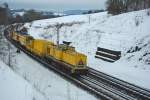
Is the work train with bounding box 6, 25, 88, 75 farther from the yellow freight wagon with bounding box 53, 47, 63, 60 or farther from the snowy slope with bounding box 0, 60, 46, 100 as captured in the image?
the snowy slope with bounding box 0, 60, 46, 100

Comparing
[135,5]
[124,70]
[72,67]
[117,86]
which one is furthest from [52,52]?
[135,5]

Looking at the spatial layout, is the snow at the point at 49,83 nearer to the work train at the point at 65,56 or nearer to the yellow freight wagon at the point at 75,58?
the work train at the point at 65,56

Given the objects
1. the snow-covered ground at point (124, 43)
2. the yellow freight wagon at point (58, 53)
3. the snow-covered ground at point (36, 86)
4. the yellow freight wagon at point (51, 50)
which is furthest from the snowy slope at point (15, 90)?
the yellow freight wagon at point (51, 50)

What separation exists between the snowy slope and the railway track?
4.57 metres

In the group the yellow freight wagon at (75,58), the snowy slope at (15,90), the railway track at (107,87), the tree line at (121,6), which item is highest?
the tree line at (121,6)

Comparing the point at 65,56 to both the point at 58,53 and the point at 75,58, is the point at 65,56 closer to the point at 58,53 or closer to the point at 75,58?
the point at 58,53

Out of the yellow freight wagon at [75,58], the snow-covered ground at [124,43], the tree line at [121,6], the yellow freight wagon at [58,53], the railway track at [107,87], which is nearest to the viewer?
the railway track at [107,87]

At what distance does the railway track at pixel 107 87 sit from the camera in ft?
61.2

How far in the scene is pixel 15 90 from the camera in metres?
15.9

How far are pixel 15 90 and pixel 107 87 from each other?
286 inches

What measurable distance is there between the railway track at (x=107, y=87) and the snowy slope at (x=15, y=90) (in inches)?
180

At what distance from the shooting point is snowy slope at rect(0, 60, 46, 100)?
582 inches

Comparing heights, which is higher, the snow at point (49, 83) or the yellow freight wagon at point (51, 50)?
the yellow freight wagon at point (51, 50)

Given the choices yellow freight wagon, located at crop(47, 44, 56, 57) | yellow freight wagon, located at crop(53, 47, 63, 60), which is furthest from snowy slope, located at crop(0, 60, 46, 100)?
yellow freight wagon, located at crop(47, 44, 56, 57)
